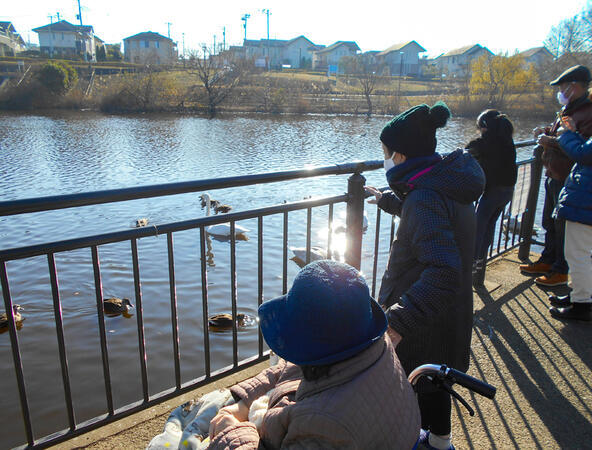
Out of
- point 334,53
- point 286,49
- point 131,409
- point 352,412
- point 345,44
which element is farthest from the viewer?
point 286,49

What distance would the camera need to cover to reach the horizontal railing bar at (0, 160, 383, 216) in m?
1.78

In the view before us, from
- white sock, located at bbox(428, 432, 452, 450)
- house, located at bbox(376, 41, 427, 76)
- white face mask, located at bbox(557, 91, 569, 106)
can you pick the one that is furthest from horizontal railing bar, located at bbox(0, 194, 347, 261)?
house, located at bbox(376, 41, 427, 76)

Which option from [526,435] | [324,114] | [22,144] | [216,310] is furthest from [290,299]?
[324,114]

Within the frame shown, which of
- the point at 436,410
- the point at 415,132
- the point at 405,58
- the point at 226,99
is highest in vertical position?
the point at 405,58

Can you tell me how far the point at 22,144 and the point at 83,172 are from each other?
6.59 m

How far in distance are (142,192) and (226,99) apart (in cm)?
4176

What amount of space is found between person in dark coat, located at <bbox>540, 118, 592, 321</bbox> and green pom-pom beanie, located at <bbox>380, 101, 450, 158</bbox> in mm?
1938

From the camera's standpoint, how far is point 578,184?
11.2 ft

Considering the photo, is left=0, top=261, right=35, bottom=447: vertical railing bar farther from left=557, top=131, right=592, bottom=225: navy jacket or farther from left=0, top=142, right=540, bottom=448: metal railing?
left=557, top=131, right=592, bottom=225: navy jacket

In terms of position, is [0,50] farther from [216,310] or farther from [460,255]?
[460,255]

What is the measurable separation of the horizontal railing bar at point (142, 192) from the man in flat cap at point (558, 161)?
74.4 inches

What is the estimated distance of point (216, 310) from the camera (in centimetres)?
777

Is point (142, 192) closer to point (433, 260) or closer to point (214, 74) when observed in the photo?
point (433, 260)

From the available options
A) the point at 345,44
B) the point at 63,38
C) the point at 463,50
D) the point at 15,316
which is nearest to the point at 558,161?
the point at 15,316
